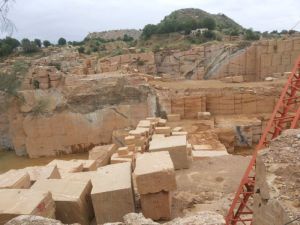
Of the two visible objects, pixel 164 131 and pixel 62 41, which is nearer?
pixel 164 131

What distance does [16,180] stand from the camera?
6312 millimetres

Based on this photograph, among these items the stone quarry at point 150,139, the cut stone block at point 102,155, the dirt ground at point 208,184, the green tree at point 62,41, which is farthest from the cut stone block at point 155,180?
the green tree at point 62,41

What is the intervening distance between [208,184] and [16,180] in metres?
4.12

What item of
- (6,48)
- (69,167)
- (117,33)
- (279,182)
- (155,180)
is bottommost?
(69,167)

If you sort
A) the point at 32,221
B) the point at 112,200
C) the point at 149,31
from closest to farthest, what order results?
the point at 32,221 → the point at 112,200 → the point at 149,31

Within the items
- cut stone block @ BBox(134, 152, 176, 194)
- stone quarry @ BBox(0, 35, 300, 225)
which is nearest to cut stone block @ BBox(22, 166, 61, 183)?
stone quarry @ BBox(0, 35, 300, 225)

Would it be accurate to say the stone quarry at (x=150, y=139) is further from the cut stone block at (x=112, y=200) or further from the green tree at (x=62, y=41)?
the green tree at (x=62, y=41)

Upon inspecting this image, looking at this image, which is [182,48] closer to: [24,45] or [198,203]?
[24,45]

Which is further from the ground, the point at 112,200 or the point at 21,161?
the point at 112,200

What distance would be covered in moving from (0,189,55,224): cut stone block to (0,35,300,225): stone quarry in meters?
0.02

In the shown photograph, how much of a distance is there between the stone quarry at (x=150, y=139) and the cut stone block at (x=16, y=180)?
0.9 inches

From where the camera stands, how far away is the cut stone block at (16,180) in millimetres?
6134

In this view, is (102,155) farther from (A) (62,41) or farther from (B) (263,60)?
(A) (62,41)

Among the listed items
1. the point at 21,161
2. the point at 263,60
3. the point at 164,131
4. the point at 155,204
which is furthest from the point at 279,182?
the point at 263,60
